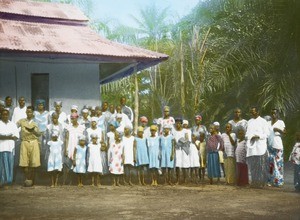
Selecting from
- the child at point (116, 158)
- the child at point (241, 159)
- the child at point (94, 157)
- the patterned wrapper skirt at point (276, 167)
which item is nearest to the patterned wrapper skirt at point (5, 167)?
the child at point (94, 157)

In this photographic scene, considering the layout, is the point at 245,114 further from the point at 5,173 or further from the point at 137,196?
the point at 5,173

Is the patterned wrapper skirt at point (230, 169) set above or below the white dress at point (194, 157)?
below

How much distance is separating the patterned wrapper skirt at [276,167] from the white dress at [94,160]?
130 inches

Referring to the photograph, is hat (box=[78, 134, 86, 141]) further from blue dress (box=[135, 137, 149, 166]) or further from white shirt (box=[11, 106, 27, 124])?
white shirt (box=[11, 106, 27, 124])

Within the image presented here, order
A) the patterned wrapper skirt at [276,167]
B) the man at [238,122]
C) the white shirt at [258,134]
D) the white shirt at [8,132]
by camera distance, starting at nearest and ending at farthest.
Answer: the white shirt at [8,132] → the white shirt at [258,134] → the patterned wrapper skirt at [276,167] → the man at [238,122]

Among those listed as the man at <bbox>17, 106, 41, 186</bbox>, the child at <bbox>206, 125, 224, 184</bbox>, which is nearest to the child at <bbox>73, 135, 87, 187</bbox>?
the man at <bbox>17, 106, 41, 186</bbox>

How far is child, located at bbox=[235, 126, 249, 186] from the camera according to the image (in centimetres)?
780

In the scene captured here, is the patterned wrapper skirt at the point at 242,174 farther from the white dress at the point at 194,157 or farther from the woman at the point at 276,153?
the white dress at the point at 194,157

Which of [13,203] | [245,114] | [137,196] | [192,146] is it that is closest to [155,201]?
[137,196]

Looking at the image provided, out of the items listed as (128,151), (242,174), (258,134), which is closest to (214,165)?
(242,174)

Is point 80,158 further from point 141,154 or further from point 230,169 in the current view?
point 230,169

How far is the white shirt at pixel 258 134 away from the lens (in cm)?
750

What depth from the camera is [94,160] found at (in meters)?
7.65

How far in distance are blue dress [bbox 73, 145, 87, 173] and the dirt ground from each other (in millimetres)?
323
